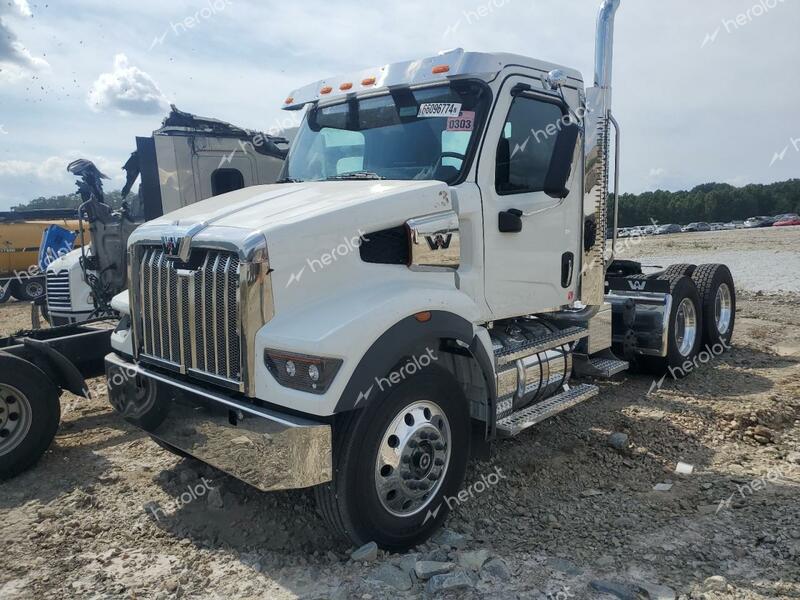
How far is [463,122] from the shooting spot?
4.23 meters

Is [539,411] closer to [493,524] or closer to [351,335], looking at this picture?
[493,524]

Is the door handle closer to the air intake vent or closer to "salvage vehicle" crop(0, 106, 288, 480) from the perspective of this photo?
the air intake vent

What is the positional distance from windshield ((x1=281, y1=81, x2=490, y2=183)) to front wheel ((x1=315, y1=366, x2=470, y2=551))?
1400mm

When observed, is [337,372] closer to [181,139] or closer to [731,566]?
[731,566]

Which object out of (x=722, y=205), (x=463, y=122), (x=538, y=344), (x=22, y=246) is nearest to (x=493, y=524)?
(x=538, y=344)

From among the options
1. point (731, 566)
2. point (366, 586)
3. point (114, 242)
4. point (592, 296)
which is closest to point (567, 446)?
point (592, 296)

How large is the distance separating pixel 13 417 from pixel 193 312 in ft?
7.45

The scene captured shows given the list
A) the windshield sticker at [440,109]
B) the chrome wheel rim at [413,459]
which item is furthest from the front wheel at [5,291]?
the chrome wheel rim at [413,459]

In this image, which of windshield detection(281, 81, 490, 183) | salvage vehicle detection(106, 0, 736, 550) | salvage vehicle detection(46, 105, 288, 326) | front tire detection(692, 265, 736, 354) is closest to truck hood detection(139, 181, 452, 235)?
salvage vehicle detection(106, 0, 736, 550)

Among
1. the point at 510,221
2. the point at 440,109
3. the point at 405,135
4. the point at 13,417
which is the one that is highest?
the point at 440,109

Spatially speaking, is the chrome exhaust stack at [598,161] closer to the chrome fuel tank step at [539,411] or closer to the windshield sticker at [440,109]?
the chrome fuel tank step at [539,411]

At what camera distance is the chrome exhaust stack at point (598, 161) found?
17.7 ft

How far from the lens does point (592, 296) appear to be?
560 centimetres

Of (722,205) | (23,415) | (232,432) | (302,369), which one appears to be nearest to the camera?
(302,369)
